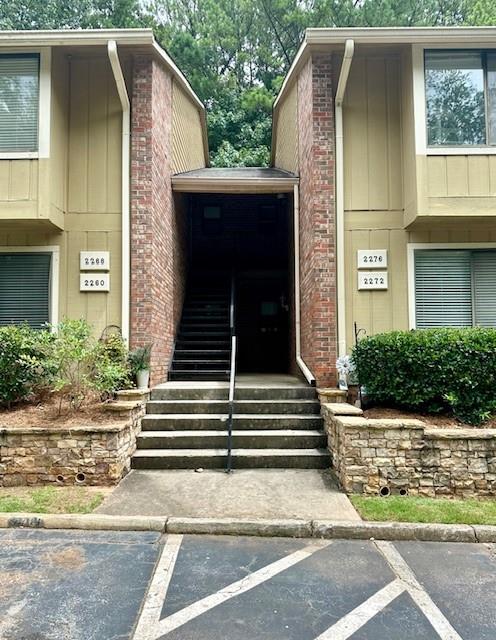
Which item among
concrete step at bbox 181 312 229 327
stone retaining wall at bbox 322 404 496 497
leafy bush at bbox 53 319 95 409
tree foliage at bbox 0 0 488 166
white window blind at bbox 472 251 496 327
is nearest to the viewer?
stone retaining wall at bbox 322 404 496 497

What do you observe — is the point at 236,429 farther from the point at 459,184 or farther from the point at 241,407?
the point at 459,184

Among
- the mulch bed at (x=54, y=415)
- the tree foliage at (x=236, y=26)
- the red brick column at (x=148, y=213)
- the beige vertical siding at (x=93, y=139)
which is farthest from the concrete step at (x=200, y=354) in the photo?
the tree foliage at (x=236, y=26)

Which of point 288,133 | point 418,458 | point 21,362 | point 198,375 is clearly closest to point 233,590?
point 418,458

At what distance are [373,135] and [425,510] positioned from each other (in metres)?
5.35

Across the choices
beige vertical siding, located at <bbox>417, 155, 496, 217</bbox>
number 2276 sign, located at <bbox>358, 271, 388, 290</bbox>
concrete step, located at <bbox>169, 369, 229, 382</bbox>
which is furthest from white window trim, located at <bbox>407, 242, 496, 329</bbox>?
concrete step, located at <bbox>169, 369, 229, 382</bbox>

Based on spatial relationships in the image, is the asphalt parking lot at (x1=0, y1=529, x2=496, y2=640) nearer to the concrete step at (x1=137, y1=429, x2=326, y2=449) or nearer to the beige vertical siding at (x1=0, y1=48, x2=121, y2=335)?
the concrete step at (x1=137, y1=429, x2=326, y2=449)

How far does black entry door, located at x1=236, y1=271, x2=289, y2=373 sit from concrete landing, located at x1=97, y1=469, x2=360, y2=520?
20.0ft

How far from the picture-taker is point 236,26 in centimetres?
2181

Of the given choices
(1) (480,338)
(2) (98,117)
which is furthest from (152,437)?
(2) (98,117)

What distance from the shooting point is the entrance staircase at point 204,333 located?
7.97m

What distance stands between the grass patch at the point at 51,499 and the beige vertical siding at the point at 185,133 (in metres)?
5.85

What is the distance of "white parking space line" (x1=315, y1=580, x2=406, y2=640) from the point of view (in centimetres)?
261

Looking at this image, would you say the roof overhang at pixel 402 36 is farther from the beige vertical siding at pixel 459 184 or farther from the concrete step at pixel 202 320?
the concrete step at pixel 202 320

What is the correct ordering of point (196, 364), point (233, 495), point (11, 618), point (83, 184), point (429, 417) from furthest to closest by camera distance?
point (196, 364), point (83, 184), point (429, 417), point (233, 495), point (11, 618)
